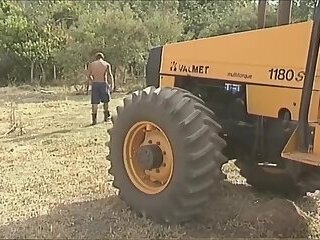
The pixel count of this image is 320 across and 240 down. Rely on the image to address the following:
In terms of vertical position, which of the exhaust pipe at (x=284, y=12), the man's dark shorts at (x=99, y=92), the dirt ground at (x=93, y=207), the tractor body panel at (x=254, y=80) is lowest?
the dirt ground at (x=93, y=207)

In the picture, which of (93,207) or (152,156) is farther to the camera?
(93,207)

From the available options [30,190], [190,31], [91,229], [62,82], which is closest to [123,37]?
[62,82]

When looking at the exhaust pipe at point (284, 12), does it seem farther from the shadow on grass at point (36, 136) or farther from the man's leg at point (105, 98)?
the shadow on grass at point (36, 136)

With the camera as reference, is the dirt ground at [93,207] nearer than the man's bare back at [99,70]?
Yes

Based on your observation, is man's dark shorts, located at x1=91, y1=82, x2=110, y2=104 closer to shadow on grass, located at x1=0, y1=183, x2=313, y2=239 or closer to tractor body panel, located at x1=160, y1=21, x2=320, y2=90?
tractor body panel, located at x1=160, y1=21, x2=320, y2=90

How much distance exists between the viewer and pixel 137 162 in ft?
20.0

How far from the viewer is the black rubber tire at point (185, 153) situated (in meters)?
5.43

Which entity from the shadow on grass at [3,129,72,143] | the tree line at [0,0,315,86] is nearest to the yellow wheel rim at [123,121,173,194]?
the shadow on grass at [3,129,72,143]

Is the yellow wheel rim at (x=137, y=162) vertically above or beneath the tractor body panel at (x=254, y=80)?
beneath

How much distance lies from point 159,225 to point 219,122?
1.13 metres

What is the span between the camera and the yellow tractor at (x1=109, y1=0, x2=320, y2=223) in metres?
5.22

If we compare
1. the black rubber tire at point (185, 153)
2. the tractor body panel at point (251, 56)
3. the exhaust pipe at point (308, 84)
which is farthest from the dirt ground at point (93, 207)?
the tractor body panel at point (251, 56)

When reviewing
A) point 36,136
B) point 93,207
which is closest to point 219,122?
point 93,207

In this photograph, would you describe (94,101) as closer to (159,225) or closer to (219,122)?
(219,122)
